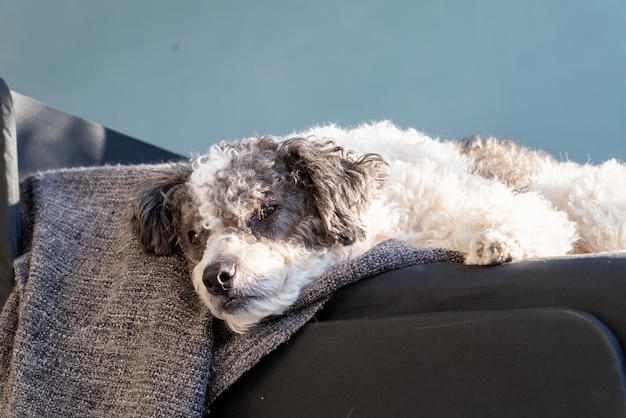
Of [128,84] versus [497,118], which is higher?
[128,84]

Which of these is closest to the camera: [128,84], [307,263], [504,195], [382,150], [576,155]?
[307,263]

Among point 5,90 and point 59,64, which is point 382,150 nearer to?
point 5,90

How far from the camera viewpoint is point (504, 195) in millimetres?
1982

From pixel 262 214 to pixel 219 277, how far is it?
0.98 feet

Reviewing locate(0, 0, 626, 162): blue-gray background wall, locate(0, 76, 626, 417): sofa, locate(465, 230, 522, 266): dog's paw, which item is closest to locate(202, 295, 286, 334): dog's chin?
locate(0, 76, 626, 417): sofa

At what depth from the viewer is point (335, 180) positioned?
1.89 m

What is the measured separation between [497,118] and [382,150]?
1.26 metres

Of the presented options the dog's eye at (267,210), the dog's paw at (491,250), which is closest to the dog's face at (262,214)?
the dog's eye at (267,210)

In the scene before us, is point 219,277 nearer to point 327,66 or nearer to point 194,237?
point 194,237

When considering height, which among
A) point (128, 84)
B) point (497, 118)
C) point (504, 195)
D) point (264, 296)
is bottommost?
point (264, 296)

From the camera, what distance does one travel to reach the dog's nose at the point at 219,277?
1650mm

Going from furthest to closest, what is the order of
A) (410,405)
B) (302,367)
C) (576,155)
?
(576,155) → (302,367) → (410,405)

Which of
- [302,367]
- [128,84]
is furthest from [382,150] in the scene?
[128,84]

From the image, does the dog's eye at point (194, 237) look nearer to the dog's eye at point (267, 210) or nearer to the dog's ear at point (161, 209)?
the dog's ear at point (161, 209)
